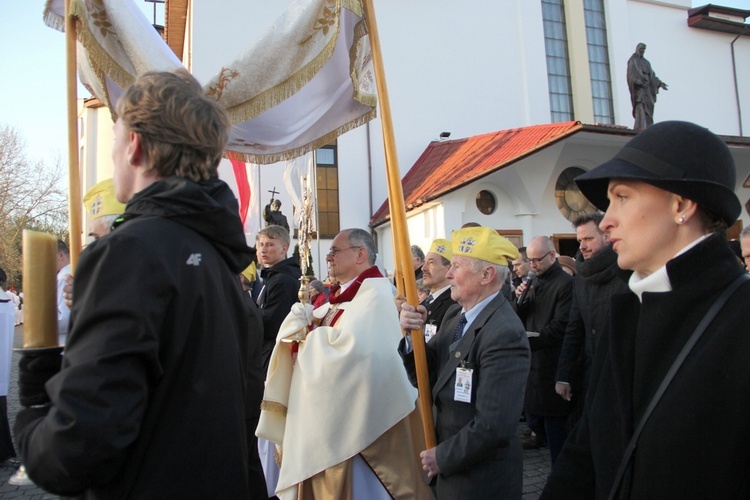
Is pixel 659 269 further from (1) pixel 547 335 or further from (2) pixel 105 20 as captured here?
(1) pixel 547 335

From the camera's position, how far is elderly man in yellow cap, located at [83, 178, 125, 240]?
9.17 feet

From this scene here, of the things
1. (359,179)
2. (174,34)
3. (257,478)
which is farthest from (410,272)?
(174,34)

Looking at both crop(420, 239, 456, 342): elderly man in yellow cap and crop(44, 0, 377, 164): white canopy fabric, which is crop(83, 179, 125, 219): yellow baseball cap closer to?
crop(44, 0, 377, 164): white canopy fabric

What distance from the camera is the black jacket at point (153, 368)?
3.92ft

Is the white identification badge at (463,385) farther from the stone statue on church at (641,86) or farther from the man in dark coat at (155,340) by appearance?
the stone statue on church at (641,86)

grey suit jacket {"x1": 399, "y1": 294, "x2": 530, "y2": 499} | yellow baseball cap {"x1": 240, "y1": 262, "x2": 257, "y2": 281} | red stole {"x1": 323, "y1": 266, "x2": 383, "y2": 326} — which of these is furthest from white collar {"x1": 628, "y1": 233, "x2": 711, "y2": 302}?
yellow baseball cap {"x1": 240, "y1": 262, "x2": 257, "y2": 281}

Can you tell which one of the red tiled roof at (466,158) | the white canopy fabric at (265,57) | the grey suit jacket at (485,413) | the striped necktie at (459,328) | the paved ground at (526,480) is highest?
the red tiled roof at (466,158)

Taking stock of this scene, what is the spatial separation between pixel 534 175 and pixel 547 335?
998 cm

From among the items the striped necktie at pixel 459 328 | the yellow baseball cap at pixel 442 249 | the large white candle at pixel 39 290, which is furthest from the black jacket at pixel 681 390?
the yellow baseball cap at pixel 442 249

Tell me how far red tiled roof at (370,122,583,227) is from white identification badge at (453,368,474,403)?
10.0 meters

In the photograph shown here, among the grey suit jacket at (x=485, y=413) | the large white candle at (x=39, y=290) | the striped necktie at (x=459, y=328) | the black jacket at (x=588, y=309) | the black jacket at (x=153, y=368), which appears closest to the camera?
the black jacket at (x=153, y=368)

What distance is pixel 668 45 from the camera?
20141 mm

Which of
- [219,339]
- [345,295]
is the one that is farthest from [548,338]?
[219,339]

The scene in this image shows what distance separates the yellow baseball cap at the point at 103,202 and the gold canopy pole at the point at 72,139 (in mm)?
201
